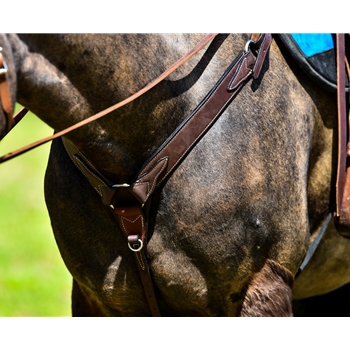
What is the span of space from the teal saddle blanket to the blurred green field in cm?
225

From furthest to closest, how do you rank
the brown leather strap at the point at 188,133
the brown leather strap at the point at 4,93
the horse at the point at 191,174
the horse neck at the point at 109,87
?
the brown leather strap at the point at 188,133
the horse at the point at 191,174
the horse neck at the point at 109,87
the brown leather strap at the point at 4,93

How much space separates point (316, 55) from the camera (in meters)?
2.68

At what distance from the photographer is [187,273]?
246cm

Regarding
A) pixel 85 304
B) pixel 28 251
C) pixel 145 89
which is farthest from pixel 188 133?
pixel 28 251

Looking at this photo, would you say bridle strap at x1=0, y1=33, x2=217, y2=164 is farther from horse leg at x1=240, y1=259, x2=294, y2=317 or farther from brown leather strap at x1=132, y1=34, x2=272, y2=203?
horse leg at x1=240, y1=259, x2=294, y2=317

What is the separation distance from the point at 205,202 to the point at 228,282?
13.5 inches

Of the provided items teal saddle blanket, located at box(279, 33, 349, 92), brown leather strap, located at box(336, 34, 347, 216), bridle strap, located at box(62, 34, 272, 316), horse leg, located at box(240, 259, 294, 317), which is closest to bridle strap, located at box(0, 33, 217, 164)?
bridle strap, located at box(62, 34, 272, 316)

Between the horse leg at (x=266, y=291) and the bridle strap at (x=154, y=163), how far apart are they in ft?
1.38

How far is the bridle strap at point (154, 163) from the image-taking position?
233cm

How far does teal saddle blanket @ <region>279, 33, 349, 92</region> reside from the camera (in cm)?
259

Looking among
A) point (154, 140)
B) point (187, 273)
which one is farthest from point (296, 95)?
point (187, 273)

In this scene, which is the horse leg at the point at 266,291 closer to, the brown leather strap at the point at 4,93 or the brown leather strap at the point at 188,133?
the brown leather strap at the point at 188,133

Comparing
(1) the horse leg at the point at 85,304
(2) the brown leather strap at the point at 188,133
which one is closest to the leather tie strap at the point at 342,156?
(2) the brown leather strap at the point at 188,133

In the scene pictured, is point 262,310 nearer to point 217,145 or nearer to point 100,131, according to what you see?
point 217,145
